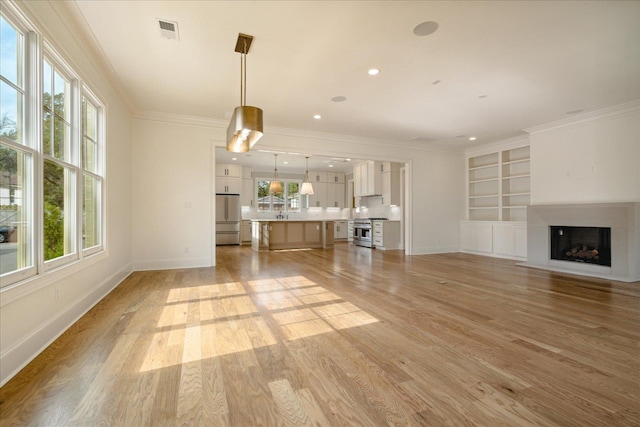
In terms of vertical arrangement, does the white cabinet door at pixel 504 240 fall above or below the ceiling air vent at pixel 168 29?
below

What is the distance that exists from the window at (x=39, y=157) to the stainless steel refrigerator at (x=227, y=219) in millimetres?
6595

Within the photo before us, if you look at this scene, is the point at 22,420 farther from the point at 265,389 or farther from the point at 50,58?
the point at 50,58

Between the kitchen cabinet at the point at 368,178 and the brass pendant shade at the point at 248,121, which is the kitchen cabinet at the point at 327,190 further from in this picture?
the brass pendant shade at the point at 248,121

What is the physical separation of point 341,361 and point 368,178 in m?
8.03

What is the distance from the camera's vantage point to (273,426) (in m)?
1.44

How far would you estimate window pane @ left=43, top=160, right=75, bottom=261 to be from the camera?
2.57 metres

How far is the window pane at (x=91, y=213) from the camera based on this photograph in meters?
3.44

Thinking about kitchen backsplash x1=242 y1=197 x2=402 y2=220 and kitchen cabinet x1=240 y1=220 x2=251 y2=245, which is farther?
kitchen cabinet x1=240 y1=220 x2=251 y2=245

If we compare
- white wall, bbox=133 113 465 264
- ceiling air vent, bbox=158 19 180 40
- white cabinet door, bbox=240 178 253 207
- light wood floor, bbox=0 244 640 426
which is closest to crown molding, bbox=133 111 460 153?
white wall, bbox=133 113 465 264

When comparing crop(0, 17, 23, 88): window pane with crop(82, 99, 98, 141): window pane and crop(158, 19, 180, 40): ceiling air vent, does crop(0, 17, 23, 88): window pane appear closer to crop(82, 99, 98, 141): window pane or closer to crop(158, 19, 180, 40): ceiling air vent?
crop(158, 19, 180, 40): ceiling air vent

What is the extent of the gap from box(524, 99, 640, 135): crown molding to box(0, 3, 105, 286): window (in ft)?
24.2

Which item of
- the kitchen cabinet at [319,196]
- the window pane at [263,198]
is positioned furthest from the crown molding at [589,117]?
the window pane at [263,198]

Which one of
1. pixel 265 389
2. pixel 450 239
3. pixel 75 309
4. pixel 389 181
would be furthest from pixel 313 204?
pixel 265 389

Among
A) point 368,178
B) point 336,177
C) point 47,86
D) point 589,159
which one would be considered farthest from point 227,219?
point 589,159
